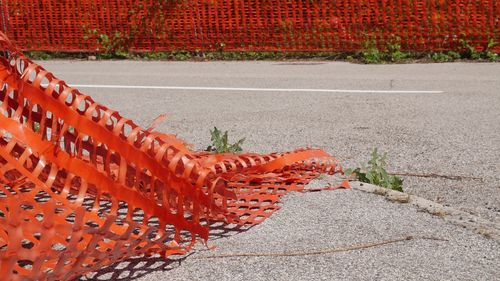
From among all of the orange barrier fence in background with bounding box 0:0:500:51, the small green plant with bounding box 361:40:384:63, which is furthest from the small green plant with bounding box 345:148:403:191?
the orange barrier fence in background with bounding box 0:0:500:51

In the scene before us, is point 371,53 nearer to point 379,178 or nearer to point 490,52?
point 490,52

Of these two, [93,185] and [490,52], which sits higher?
[93,185]

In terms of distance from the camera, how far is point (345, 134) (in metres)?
7.83

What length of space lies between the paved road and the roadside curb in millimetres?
73

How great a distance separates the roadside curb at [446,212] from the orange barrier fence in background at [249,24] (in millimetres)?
7965

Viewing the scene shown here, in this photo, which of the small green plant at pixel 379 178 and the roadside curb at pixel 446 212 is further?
the small green plant at pixel 379 178

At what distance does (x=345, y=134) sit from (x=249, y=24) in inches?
252

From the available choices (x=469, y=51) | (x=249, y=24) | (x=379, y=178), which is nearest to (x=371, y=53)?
(x=469, y=51)

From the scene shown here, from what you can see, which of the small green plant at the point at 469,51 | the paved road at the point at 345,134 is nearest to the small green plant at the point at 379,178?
the paved road at the point at 345,134

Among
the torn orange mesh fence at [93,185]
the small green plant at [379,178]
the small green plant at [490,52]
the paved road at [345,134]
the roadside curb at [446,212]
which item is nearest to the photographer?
the torn orange mesh fence at [93,185]

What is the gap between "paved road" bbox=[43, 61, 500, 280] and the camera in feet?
13.4

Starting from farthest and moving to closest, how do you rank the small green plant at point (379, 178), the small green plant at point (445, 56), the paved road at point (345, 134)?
the small green plant at point (445, 56)
the small green plant at point (379, 178)
the paved road at point (345, 134)

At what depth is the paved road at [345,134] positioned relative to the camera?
410 centimetres

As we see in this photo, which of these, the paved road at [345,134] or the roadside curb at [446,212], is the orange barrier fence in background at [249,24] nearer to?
the paved road at [345,134]
